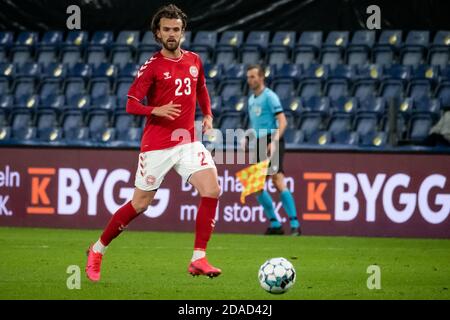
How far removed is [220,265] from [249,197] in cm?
451

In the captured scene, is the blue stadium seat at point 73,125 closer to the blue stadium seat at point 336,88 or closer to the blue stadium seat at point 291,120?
the blue stadium seat at point 291,120

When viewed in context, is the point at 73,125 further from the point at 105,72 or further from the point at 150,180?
the point at 150,180

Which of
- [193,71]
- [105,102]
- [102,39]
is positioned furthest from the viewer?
[102,39]

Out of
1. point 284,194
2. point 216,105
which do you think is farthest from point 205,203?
point 216,105

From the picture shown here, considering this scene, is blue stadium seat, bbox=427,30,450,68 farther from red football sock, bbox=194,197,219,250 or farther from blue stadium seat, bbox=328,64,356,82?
red football sock, bbox=194,197,219,250

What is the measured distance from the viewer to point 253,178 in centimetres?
1336

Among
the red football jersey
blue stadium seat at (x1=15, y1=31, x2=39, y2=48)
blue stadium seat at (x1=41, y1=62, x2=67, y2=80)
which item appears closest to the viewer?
the red football jersey

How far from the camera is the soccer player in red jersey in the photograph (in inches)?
320

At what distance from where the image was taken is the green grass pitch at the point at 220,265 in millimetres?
7375

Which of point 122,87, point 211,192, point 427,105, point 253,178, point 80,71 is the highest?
point 80,71

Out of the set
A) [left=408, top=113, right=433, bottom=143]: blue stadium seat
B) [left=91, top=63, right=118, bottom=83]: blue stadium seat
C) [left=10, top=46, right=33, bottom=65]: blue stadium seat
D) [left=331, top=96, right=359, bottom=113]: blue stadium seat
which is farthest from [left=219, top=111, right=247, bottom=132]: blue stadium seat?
[left=10, top=46, right=33, bottom=65]: blue stadium seat

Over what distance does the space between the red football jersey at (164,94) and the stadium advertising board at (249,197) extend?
5.75m

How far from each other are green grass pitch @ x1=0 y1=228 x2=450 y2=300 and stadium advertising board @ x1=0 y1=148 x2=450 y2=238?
41 cm

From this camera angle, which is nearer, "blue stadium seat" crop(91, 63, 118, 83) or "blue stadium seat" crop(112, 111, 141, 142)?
"blue stadium seat" crop(112, 111, 141, 142)
